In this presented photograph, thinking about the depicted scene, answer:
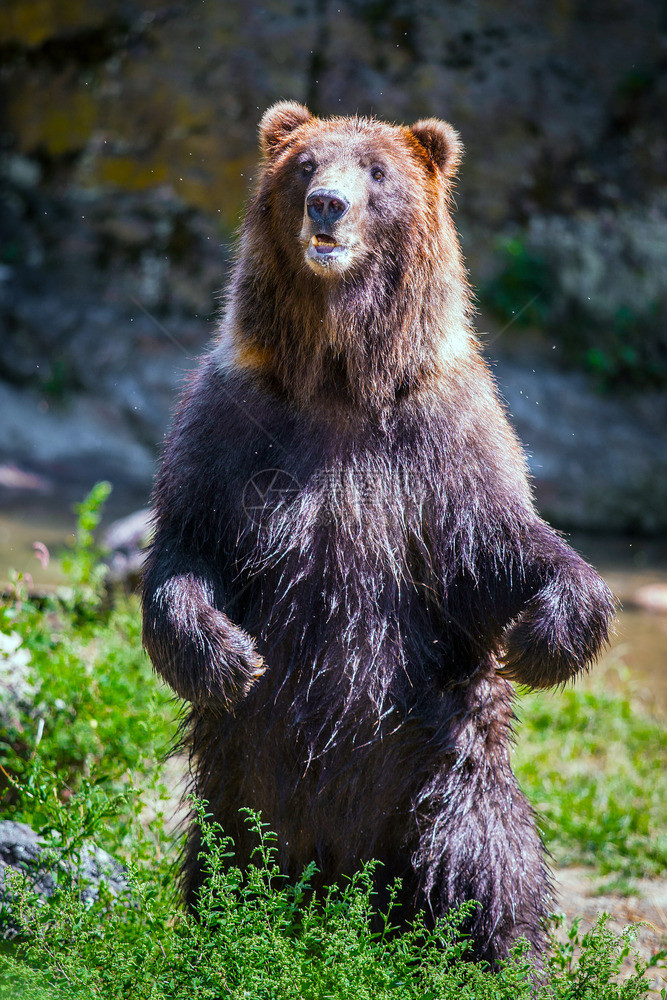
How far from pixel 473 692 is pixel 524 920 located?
0.66 m

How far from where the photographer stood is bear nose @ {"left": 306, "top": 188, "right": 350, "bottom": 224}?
2822 mm

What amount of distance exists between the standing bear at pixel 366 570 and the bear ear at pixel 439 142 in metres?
0.26

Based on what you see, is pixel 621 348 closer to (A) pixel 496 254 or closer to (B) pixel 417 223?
(A) pixel 496 254

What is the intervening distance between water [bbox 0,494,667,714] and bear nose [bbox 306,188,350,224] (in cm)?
376

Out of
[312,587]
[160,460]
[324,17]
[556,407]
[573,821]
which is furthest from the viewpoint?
[324,17]

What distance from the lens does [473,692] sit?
3078 millimetres

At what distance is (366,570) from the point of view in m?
2.99

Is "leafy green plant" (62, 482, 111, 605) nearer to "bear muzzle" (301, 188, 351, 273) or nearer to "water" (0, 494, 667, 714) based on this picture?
"water" (0, 494, 667, 714)

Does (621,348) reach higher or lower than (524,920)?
higher

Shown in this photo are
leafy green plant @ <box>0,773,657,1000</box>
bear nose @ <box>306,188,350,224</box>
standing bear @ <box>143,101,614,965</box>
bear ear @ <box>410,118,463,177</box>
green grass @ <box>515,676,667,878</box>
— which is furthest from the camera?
green grass @ <box>515,676,667,878</box>

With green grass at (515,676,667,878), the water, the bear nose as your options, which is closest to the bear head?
the bear nose

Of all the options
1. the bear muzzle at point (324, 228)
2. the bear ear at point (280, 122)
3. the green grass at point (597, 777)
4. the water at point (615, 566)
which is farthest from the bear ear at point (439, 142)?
the water at point (615, 566)

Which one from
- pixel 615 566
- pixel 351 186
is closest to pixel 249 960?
pixel 351 186

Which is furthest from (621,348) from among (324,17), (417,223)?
(417,223)
